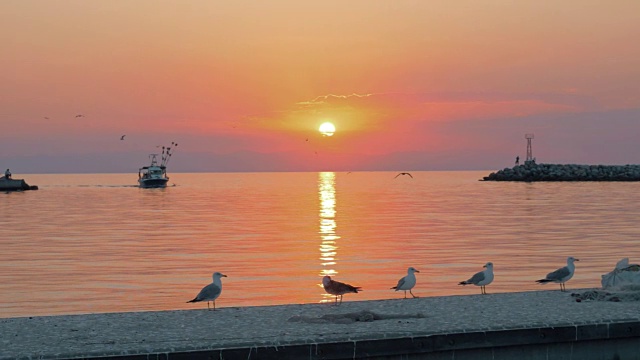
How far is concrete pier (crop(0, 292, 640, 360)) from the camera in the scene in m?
12.8

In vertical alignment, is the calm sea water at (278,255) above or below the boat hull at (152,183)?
below

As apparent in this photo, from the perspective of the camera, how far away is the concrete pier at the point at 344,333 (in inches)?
503

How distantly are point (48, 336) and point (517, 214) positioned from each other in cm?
6893

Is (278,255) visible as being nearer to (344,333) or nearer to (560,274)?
(560,274)

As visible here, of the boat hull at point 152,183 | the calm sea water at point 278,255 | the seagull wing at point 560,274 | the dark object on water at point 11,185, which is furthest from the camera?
the boat hull at point 152,183

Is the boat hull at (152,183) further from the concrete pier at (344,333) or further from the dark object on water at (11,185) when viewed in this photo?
the concrete pier at (344,333)

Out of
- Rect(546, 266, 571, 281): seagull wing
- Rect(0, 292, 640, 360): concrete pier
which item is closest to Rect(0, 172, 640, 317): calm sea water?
Rect(546, 266, 571, 281): seagull wing

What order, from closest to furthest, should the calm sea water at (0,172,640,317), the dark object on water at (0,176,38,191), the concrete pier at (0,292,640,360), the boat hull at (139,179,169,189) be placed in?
the concrete pier at (0,292,640,360), the calm sea water at (0,172,640,317), the dark object on water at (0,176,38,191), the boat hull at (139,179,169,189)

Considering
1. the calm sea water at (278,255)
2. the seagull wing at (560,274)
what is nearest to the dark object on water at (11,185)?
the calm sea water at (278,255)

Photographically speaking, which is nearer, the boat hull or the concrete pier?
the concrete pier

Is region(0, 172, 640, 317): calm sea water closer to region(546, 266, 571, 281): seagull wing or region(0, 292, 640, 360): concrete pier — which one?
region(546, 266, 571, 281): seagull wing

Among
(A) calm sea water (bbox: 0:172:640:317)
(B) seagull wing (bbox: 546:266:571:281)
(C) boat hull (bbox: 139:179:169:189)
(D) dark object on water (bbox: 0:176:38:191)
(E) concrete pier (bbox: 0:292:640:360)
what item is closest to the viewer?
(E) concrete pier (bbox: 0:292:640:360)

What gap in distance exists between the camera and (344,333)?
538 inches

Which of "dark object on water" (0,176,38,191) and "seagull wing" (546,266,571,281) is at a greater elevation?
"dark object on water" (0,176,38,191)
